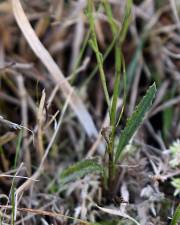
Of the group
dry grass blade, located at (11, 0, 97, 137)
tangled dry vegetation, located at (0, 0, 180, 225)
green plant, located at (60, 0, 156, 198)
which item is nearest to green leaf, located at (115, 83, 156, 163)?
green plant, located at (60, 0, 156, 198)

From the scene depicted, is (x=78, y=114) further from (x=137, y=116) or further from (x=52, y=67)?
(x=137, y=116)

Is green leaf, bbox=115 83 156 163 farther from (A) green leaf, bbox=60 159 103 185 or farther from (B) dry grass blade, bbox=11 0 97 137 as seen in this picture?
(B) dry grass blade, bbox=11 0 97 137

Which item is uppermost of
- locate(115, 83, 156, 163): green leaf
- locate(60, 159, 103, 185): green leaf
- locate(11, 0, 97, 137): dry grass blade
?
locate(11, 0, 97, 137): dry grass blade

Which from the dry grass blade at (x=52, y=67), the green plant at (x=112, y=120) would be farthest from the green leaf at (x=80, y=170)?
the dry grass blade at (x=52, y=67)

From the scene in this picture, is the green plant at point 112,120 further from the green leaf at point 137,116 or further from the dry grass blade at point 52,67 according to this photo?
the dry grass blade at point 52,67

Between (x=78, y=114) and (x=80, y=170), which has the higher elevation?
(x=78, y=114)

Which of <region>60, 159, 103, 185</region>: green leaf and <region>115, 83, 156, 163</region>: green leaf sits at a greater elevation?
<region>115, 83, 156, 163</region>: green leaf

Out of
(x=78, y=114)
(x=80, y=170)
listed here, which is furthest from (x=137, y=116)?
(x=78, y=114)
